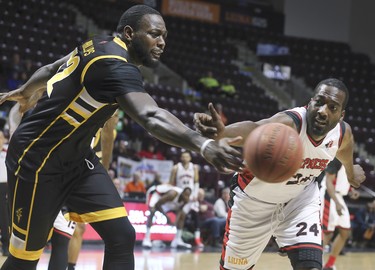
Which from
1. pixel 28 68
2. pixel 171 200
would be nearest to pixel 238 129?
pixel 171 200

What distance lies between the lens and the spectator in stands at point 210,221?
12789mm

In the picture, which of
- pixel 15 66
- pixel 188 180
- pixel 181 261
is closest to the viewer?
pixel 181 261

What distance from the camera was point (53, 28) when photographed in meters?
17.6

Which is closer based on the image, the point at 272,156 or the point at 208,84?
the point at 272,156

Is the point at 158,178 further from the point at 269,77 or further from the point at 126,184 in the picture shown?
the point at 269,77

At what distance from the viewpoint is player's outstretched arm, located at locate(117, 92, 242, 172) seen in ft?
9.57

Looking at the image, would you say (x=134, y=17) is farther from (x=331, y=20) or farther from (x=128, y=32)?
(x=331, y=20)

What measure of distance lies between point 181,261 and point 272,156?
670cm

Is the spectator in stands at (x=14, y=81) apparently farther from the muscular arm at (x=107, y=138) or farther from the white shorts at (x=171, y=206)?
the muscular arm at (x=107, y=138)

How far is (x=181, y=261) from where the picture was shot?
962 centimetres

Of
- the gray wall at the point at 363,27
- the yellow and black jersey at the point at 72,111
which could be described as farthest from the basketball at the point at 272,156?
the gray wall at the point at 363,27

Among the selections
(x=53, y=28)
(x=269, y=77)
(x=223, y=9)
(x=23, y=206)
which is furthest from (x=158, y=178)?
(x=223, y=9)

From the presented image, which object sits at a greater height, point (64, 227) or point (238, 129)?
point (238, 129)

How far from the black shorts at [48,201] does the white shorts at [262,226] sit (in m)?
1.06
